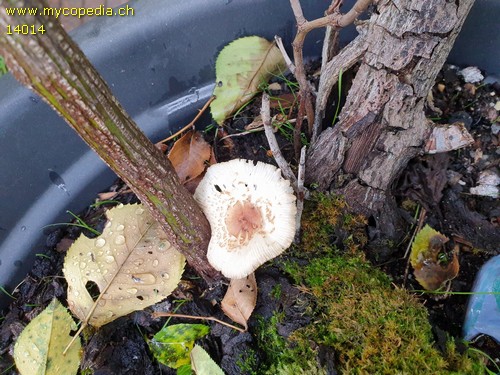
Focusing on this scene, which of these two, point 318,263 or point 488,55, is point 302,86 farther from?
point 488,55

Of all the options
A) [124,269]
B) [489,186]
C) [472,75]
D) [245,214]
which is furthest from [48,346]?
[472,75]

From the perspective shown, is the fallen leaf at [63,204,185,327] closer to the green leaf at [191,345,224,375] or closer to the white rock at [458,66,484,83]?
the green leaf at [191,345,224,375]

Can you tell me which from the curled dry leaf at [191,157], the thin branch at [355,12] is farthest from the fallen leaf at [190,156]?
the thin branch at [355,12]

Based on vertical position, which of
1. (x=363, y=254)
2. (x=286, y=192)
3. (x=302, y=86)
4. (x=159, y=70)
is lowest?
(x=363, y=254)

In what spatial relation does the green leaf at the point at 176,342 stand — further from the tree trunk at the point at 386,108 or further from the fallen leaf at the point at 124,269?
the tree trunk at the point at 386,108

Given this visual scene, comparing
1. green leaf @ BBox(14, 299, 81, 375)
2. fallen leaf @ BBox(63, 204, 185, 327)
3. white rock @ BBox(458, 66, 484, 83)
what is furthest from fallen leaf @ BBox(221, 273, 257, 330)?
white rock @ BBox(458, 66, 484, 83)

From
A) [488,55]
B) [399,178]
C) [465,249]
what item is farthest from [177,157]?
[488,55]
